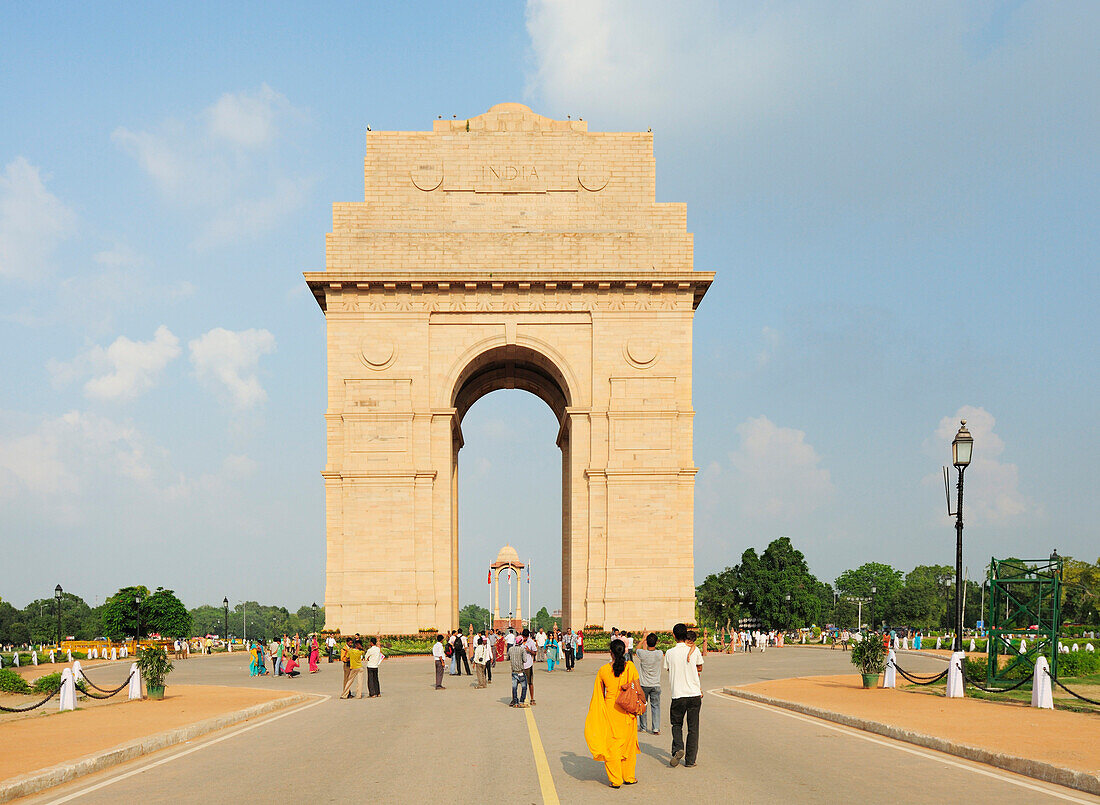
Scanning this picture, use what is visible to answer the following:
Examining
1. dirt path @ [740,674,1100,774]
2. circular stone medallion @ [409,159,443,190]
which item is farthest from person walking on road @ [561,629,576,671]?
circular stone medallion @ [409,159,443,190]

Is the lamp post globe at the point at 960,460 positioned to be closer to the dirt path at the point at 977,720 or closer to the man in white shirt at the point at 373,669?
the dirt path at the point at 977,720

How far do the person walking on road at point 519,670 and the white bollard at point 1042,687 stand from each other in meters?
9.38

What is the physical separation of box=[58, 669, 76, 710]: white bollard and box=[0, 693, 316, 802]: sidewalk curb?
13.8 feet

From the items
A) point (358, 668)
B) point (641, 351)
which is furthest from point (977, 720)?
point (641, 351)

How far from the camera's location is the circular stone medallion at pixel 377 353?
45.1 m

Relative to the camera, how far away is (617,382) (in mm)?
45312

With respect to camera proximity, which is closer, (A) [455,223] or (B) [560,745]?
(B) [560,745]

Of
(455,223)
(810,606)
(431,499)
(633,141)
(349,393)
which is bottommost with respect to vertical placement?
(810,606)

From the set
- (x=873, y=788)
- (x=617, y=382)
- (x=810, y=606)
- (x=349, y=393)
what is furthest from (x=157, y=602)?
(x=873, y=788)

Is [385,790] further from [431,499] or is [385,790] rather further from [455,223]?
[455,223]

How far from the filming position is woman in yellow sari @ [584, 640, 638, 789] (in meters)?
11.1

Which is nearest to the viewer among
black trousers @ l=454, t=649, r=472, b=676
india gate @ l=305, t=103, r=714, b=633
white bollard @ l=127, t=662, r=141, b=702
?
white bollard @ l=127, t=662, r=141, b=702

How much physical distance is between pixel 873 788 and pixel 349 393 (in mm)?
36284

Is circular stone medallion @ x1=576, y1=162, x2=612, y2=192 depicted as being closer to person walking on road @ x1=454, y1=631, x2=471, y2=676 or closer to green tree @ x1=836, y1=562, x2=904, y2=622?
person walking on road @ x1=454, y1=631, x2=471, y2=676
